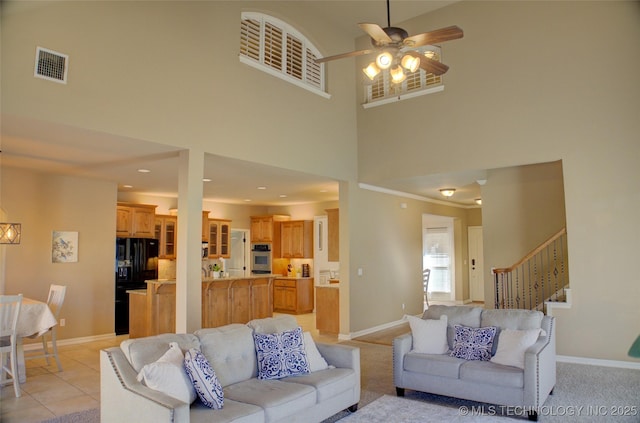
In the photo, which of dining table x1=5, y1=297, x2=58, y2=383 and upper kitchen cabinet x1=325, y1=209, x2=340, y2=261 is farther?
upper kitchen cabinet x1=325, y1=209, x2=340, y2=261

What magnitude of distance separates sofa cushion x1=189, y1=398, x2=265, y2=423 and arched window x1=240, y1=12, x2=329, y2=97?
4.29 meters

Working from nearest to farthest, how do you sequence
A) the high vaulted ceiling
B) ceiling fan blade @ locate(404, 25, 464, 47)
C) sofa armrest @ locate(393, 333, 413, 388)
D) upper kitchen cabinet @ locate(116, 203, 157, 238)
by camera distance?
ceiling fan blade @ locate(404, 25, 464, 47), sofa armrest @ locate(393, 333, 413, 388), the high vaulted ceiling, upper kitchen cabinet @ locate(116, 203, 157, 238)

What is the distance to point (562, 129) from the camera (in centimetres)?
589

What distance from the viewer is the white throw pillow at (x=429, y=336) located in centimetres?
446

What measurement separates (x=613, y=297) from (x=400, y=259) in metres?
3.93

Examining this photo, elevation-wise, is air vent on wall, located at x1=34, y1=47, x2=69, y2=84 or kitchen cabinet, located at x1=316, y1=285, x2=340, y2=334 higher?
air vent on wall, located at x1=34, y1=47, x2=69, y2=84

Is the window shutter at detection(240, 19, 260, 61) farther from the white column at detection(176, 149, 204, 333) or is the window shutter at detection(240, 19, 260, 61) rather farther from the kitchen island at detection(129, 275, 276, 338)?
the kitchen island at detection(129, 275, 276, 338)

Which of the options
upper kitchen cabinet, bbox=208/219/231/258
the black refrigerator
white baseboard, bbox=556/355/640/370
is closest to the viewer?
white baseboard, bbox=556/355/640/370

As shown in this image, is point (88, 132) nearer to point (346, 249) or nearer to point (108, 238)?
point (108, 238)

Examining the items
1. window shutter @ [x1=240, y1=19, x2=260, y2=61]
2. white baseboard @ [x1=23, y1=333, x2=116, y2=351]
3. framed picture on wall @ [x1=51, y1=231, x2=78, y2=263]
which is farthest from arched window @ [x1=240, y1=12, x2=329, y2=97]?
white baseboard @ [x1=23, y1=333, x2=116, y2=351]

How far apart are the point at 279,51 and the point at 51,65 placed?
329cm

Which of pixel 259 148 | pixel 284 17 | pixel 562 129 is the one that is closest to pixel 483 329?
pixel 562 129

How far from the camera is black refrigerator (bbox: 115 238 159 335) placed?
7.95 m

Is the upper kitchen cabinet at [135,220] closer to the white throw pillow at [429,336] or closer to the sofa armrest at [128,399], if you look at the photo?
the sofa armrest at [128,399]
